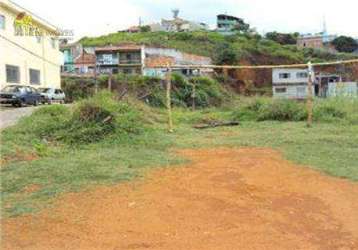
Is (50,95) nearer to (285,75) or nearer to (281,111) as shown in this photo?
(281,111)

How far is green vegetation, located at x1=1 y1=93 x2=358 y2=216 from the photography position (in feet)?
22.8

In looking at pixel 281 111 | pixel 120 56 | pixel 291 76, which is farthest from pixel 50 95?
pixel 291 76

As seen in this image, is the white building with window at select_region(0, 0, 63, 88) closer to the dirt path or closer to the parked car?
the parked car

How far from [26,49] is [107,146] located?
23568 millimetres

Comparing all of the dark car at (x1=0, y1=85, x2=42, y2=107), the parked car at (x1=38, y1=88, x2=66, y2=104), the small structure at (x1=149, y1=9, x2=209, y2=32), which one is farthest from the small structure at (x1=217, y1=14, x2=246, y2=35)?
the dark car at (x1=0, y1=85, x2=42, y2=107)

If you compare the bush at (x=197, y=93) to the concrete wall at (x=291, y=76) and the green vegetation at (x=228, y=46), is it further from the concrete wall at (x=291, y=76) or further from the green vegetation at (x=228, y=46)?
the green vegetation at (x=228, y=46)

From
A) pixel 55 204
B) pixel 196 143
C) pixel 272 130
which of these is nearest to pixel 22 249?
pixel 55 204

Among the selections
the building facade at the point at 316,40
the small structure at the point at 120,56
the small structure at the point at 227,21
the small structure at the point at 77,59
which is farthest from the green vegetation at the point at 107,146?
the small structure at the point at 227,21

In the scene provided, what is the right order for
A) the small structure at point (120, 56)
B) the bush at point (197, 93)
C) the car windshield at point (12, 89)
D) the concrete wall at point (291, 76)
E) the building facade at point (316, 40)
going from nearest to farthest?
the car windshield at point (12, 89), the bush at point (197, 93), the concrete wall at point (291, 76), the small structure at point (120, 56), the building facade at point (316, 40)

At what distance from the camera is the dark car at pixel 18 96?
25.4m

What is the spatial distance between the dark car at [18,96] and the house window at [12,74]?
2.19 metres

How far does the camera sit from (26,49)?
31.8 m

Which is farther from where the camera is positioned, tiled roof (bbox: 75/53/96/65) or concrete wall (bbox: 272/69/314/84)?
tiled roof (bbox: 75/53/96/65)

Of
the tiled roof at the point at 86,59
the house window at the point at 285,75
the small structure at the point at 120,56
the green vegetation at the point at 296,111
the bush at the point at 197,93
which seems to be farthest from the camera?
the house window at the point at 285,75
